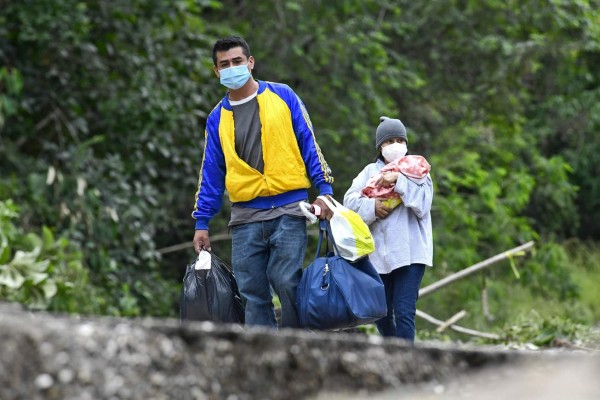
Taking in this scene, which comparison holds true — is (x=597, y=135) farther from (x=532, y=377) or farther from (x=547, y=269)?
(x=532, y=377)

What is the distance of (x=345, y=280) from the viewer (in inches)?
230

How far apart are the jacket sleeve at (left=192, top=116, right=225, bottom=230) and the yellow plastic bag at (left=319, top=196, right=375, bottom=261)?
710 mm

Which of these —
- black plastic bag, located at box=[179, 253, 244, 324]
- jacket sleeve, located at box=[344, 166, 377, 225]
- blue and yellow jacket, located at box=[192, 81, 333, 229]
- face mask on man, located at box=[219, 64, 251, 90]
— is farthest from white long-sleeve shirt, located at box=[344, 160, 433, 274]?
face mask on man, located at box=[219, 64, 251, 90]

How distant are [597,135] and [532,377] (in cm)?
2040

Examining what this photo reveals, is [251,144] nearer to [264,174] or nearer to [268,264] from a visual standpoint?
[264,174]

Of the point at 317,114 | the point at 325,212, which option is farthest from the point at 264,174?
the point at 317,114

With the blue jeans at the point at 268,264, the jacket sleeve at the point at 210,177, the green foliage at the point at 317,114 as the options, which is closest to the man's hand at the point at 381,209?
the blue jeans at the point at 268,264

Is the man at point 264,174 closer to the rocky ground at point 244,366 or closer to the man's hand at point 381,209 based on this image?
the man's hand at point 381,209

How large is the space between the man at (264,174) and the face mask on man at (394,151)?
474mm

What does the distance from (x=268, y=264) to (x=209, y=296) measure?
36cm

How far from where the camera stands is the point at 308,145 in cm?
599

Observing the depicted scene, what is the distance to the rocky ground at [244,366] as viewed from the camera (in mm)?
2326

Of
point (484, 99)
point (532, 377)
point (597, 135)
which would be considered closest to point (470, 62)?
point (484, 99)

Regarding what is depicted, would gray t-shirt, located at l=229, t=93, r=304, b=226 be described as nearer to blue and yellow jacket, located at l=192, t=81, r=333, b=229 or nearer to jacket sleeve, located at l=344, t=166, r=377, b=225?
blue and yellow jacket, located at l=192, t=81, r=333, b=229
